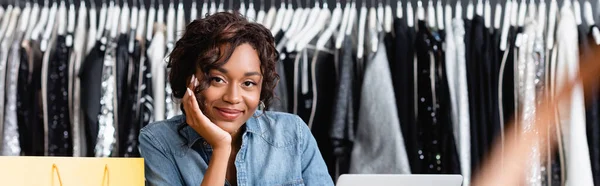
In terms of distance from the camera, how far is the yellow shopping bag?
0.91 m

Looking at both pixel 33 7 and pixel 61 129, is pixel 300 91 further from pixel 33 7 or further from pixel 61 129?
pixel 33 7

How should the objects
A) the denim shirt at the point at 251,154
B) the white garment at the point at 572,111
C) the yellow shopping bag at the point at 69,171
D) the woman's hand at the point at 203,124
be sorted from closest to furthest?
the yellow shopping bag at the point at 69,171 → the woman's hand at the point at 203,124 → the denim shirt at the point at 251,154 → the white garment at the point at 572,111

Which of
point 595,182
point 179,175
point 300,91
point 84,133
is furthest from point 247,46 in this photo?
point 595,182

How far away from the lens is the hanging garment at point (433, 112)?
211cm

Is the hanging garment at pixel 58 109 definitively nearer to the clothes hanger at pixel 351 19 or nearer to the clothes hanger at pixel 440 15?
the clothes hanger at pixel 351 19

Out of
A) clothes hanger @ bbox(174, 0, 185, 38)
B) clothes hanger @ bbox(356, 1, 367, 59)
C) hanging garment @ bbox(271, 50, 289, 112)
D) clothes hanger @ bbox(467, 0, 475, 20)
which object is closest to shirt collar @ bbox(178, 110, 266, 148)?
hanging garment @ bbox(271, 50, 289, 112)

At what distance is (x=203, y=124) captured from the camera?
114 centimetres

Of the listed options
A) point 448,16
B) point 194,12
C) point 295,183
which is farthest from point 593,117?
point 194,12

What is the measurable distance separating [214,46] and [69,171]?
339mm

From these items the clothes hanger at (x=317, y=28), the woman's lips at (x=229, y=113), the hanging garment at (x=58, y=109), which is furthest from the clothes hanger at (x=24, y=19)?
the woman's lips at (x=229, y=113)

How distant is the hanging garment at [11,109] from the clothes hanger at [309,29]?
81cm

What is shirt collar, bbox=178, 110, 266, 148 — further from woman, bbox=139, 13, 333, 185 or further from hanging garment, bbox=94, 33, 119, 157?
hanging garment, bbox=94, 33, 119, 157

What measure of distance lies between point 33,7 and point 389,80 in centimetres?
113

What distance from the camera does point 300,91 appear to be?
2.15 meters
